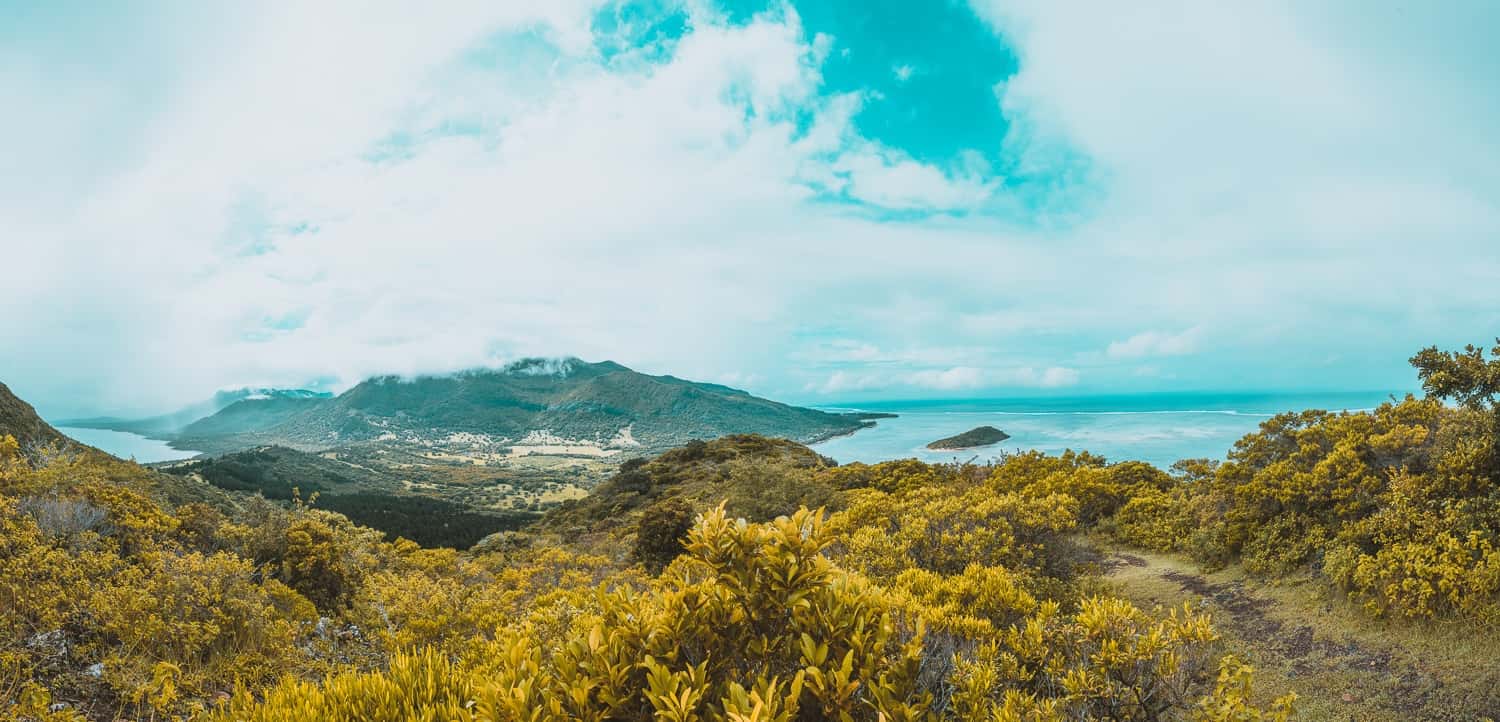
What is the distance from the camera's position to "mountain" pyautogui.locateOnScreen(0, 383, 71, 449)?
94.8 ft

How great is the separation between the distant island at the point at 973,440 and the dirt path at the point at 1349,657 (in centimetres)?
5228

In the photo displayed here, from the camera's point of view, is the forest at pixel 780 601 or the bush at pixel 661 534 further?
the bush at pixel 661 534

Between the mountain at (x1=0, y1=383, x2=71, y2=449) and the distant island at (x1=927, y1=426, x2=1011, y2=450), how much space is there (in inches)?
2452

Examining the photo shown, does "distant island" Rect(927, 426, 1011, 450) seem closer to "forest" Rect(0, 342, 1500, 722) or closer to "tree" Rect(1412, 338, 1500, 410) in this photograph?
"forest" Rect(0, 342, 1500, 722)

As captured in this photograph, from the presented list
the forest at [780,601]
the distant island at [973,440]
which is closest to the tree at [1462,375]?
the forest at [780,601]

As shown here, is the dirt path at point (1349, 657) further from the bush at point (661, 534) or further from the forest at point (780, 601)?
the bush at point (661, 534)

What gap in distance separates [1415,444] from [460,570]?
16.6m

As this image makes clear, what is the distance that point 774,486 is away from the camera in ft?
75.3

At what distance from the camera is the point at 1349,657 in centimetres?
666

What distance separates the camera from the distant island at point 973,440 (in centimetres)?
5997

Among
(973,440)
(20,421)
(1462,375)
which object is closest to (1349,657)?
(1462,375)

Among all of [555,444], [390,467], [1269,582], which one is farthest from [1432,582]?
[555,444]

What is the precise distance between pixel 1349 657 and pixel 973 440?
5722 centimetres

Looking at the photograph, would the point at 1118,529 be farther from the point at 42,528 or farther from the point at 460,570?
the point at 42,528
